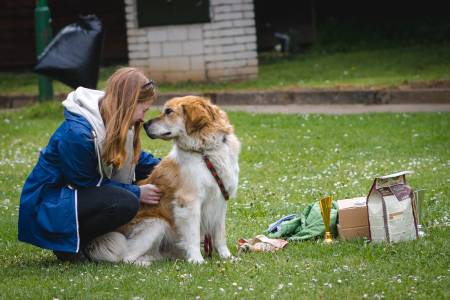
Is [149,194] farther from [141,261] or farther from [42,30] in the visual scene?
[42,30]

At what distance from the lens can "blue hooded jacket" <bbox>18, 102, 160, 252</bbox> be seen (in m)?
6.11

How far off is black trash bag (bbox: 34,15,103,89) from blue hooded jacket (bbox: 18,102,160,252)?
24.7ft

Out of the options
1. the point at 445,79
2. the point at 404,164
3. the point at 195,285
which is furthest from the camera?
the point at 445,79

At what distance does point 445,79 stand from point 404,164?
5430mm

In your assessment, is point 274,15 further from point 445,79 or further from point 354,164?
point 354,164

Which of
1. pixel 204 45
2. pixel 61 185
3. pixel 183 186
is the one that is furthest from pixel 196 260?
pixel 204 45

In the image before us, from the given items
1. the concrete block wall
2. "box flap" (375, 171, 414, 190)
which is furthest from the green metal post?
"box flap" (375, 171, 414, 190)

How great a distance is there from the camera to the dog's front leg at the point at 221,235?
262 inches

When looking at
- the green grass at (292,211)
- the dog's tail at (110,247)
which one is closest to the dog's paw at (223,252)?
the green grass at (292,211)

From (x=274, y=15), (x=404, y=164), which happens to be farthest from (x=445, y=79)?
(x=274, y=15)

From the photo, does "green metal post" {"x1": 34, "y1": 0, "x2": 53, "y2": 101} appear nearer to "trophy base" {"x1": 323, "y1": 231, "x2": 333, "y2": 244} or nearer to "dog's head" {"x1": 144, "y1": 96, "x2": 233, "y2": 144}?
"dog's head" {"x1": 144, "y1": 96, "x2": 233, "y2": 144}

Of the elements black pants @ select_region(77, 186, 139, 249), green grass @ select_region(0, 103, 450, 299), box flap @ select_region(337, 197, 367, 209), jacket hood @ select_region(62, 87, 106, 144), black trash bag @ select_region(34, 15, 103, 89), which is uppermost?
jacket hood @ select_region(62, 87, 106, 144)

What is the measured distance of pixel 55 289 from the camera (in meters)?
5.70

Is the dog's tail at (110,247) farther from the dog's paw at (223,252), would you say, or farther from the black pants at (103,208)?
the dog's paw at (223,252)
